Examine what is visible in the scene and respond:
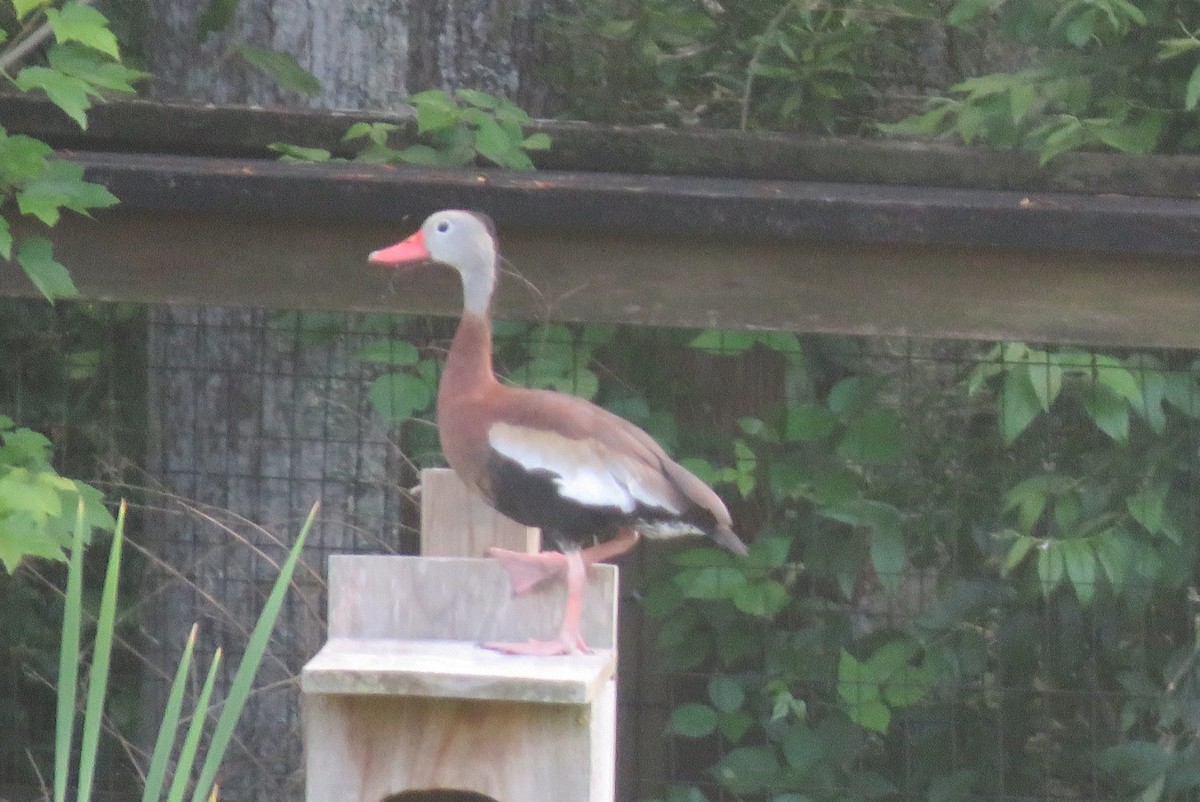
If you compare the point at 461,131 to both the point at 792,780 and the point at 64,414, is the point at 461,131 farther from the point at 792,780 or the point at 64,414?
the point at 792,780

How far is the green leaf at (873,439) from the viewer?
2855 mm

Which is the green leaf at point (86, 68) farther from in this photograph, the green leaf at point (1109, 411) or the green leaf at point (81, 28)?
the green leaf at point (1109, 411)

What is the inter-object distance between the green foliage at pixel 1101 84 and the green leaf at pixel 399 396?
104 cm

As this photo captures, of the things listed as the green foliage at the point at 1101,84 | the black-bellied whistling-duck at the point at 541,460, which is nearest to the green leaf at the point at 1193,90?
the green foliage at the point at 1101,84

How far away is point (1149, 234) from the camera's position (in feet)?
6.60

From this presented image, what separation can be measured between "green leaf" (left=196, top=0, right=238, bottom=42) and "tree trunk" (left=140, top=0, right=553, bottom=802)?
47mm

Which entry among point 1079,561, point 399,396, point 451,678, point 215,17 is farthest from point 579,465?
point 215,17

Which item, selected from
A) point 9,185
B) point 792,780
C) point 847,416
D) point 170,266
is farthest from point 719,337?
point 9,185

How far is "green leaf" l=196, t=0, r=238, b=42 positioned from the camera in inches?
122

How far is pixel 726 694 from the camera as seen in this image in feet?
9.82

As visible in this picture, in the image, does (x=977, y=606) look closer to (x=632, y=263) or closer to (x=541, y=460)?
(x=632, y=263)

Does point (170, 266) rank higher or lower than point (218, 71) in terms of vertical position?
lower

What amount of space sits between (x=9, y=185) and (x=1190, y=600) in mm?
2062

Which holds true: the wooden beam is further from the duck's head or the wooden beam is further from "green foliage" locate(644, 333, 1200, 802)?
"green foliage" locate(644, 333, 1200, 802)
